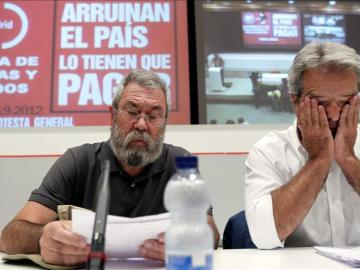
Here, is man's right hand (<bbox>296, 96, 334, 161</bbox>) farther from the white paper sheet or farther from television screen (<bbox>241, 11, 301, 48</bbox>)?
television screen (<bbox>241, 11, 301, 48</bbox>)

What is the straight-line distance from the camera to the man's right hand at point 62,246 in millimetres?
986

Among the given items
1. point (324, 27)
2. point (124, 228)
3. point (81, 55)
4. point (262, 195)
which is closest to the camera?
point (124, 228)

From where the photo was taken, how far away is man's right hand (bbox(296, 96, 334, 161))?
1.46 metres

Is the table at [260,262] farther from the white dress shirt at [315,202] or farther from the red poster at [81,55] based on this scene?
the red poster at [81,55]

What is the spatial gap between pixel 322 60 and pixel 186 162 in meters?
0.89

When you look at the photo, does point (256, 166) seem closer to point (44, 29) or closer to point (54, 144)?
point (54, 144)

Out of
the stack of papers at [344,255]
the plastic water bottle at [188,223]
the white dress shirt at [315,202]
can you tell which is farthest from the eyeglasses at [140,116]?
the plastic water bottle at [188,223]

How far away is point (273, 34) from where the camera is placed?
273 cm

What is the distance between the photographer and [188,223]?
0.74m

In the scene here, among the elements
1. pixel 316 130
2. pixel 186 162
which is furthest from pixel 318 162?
pixel 186 162

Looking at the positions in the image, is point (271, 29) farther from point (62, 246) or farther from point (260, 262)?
point (62, 246)

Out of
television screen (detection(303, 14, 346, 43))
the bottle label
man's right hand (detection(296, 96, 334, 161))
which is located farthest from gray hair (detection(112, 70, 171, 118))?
television screen (detection(303, 14, 346, 43))

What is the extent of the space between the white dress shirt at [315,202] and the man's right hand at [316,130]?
10cm

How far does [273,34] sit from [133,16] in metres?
0.83
